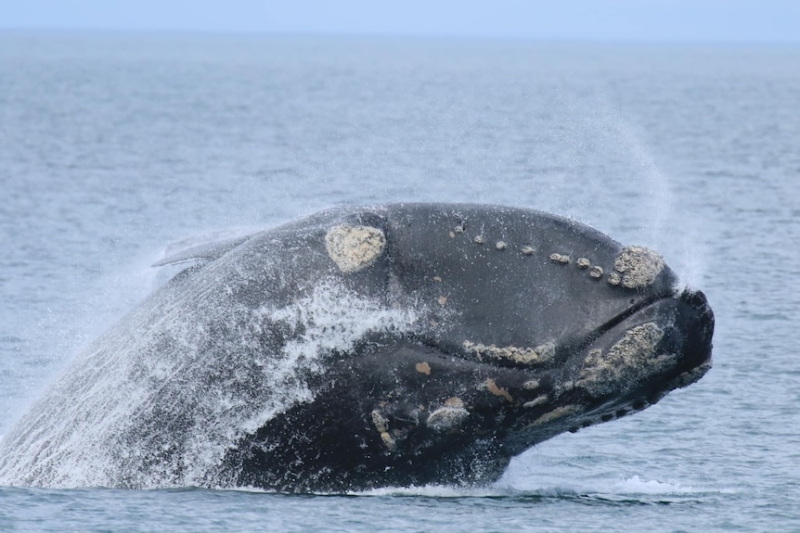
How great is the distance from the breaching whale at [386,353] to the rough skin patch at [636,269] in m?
0.01

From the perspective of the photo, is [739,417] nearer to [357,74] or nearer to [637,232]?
[637,232]

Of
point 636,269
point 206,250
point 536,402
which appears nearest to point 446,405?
point 536,402

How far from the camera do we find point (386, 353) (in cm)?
1099

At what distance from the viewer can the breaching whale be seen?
10.8 meters

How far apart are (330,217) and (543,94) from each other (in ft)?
285

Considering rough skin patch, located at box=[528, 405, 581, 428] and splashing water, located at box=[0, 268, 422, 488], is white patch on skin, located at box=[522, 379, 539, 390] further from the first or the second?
splashing water, located at box=[0, 268, 422, 488]

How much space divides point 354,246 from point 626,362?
215cm

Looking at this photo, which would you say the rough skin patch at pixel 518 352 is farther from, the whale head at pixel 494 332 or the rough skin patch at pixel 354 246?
the rough skin patch at pixel 354 246

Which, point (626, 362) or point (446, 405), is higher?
point (626, 362)

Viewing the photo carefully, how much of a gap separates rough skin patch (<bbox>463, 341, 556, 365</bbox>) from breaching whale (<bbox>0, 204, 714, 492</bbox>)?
11 mm

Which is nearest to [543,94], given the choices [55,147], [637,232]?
[55,147]

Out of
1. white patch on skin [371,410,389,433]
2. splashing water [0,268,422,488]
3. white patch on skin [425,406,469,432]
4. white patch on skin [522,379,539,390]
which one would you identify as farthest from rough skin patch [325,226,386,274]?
white patch on skin [522,379,539,390]

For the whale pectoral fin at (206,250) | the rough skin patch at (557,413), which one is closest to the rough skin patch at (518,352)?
the rough skin patch at (557,413)

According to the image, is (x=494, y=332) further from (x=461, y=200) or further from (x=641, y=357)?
(x=461, y=200)
